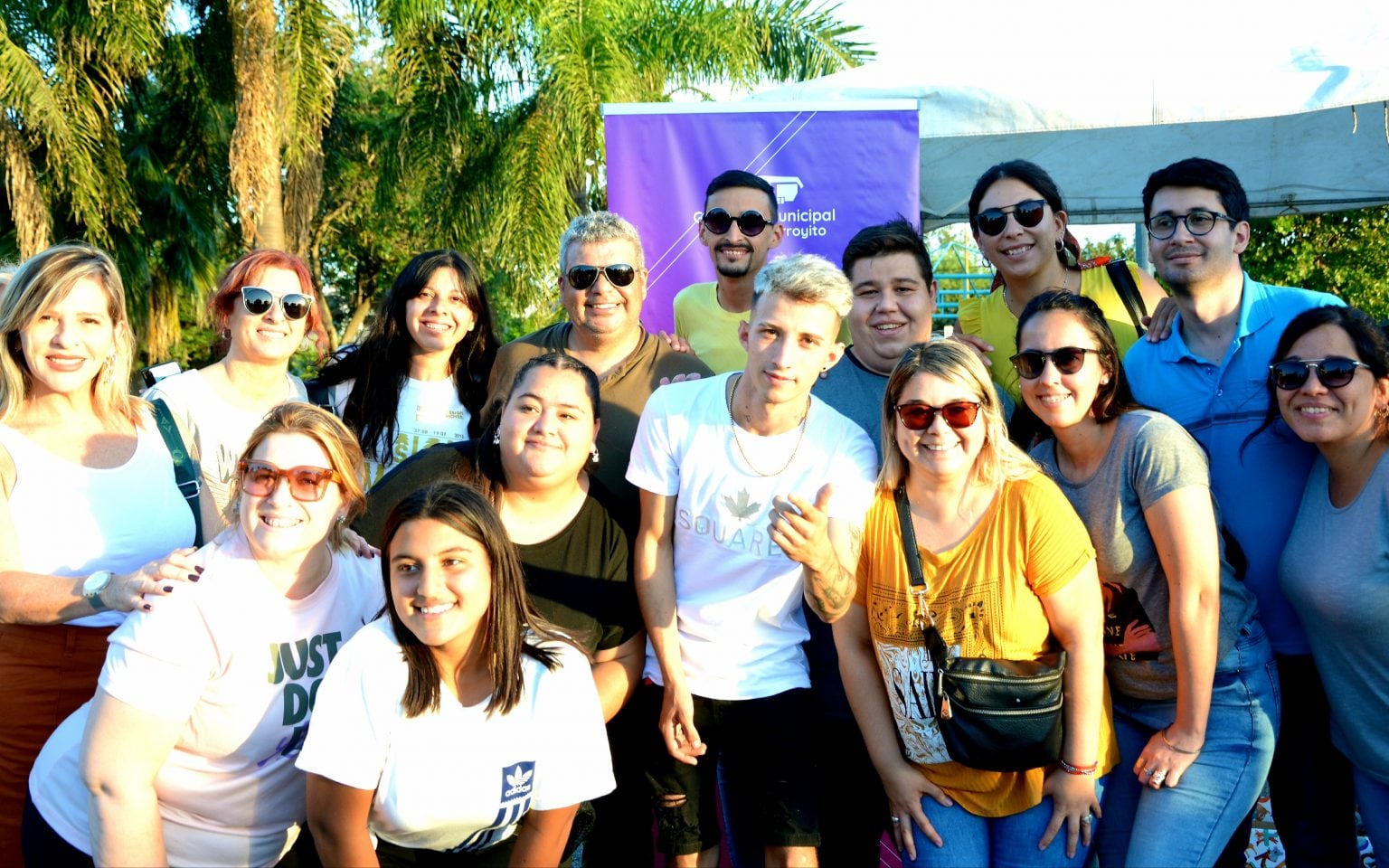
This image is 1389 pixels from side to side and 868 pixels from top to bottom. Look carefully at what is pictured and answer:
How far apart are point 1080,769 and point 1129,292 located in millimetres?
2075

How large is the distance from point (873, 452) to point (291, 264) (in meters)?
2.42

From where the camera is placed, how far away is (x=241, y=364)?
418 cm

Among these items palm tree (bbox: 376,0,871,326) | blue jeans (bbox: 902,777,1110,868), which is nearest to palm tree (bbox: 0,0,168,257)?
palm tree (bbox: 376,0,871,326)

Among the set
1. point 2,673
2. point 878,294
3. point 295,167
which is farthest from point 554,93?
point 2,673

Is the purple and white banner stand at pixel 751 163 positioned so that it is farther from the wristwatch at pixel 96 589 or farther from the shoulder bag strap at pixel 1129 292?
the wristwatch at pixel 96 589

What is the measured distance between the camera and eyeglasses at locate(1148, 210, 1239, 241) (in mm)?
3733

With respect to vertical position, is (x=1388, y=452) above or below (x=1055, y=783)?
above

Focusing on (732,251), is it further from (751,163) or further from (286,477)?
(286,477)

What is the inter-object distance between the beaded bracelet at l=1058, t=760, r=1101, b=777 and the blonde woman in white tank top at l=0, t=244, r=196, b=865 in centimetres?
264

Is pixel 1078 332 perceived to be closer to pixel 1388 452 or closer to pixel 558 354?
pixel 1388 452

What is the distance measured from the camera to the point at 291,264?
422cm

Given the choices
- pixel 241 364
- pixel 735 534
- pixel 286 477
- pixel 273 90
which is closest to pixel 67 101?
pixel 273 90

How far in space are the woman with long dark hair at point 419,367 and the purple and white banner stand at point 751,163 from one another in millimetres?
2078

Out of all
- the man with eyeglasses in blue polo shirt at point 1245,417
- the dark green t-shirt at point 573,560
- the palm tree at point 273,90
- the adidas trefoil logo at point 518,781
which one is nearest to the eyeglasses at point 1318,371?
the man with eyeglasses in blue polo shirt at point 1245,417
